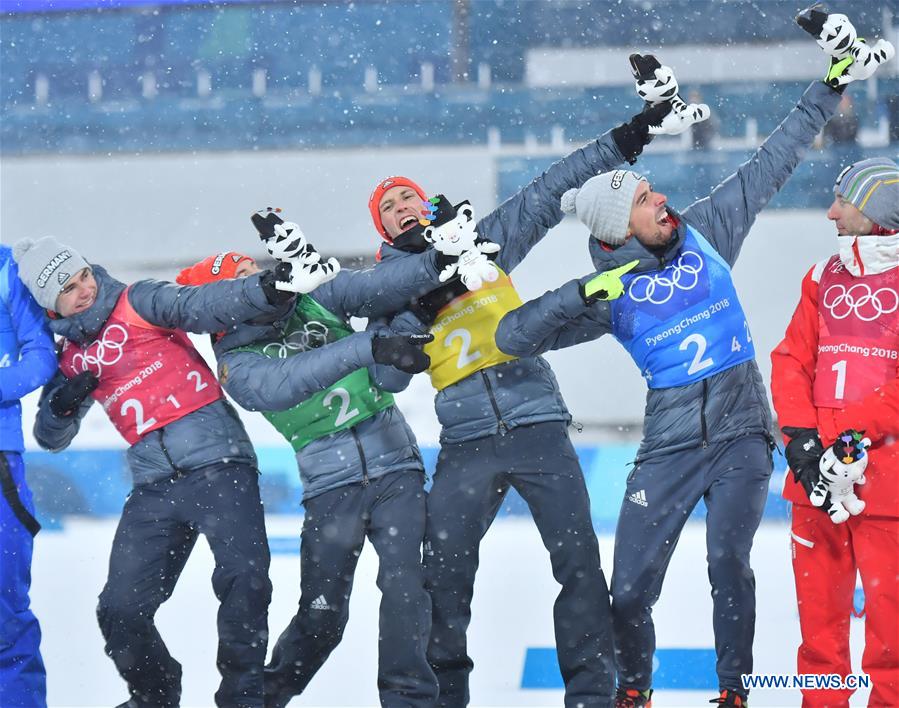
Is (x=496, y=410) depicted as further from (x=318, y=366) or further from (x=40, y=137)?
(x=40, y=137)

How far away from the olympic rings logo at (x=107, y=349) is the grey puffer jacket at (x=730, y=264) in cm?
123

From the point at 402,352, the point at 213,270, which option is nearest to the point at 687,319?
the point at 402,352

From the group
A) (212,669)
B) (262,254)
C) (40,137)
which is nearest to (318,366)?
(212,669)

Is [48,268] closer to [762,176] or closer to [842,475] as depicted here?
[762,176]

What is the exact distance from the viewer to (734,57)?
10516 mm

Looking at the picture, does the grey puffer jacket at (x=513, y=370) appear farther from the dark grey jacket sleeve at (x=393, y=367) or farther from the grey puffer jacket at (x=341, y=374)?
the grey puffer jacket at (x=341, y=374)

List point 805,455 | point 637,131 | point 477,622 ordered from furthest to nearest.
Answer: point 477,622 < point 637,131 < point 805,455

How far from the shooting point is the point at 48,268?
383 centimetres

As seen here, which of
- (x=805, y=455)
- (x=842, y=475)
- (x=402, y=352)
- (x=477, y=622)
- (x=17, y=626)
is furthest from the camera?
(x=477, y=622)

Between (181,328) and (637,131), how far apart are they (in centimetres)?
156

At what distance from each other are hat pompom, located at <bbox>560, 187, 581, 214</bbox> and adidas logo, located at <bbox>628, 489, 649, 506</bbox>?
86 cm

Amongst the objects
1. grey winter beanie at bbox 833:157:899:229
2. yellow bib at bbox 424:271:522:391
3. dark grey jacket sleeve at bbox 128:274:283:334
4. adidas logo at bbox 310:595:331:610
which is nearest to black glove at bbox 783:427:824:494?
grey winter beanie at bbox 833:157:899:229

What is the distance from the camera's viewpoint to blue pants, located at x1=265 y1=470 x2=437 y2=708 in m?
3.45

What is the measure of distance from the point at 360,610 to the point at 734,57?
723 cm
